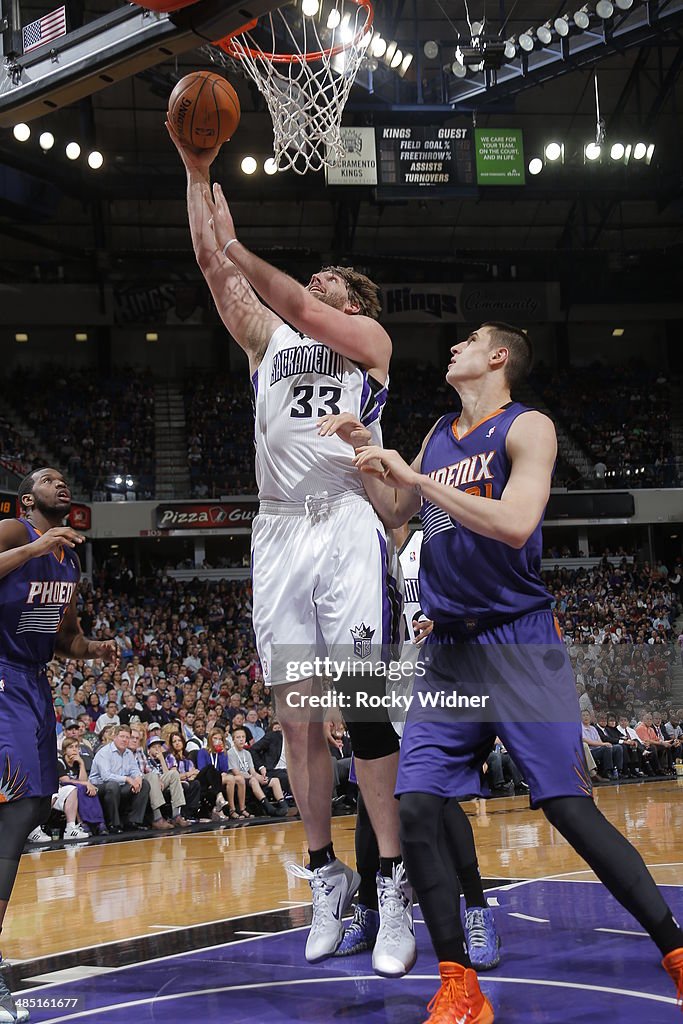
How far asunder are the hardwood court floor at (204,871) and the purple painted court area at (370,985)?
981mm

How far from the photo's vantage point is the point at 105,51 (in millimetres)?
4941

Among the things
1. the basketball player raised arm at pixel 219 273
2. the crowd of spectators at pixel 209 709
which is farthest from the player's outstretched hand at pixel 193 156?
the crowd of spectators at pixel 209 709

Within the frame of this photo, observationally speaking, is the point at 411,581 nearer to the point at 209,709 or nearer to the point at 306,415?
the point at 306,415

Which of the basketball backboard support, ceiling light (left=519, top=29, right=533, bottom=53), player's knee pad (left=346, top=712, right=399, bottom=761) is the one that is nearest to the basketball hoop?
the basketball backboard support

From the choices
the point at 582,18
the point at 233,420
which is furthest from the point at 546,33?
the point at 233,420

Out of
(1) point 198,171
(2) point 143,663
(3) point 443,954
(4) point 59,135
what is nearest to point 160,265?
(4) point 59,135

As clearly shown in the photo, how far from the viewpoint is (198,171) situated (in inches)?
165

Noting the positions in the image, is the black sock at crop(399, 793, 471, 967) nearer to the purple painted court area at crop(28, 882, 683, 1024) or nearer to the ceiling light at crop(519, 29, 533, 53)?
the purple painted court area at crop(28, 882, 683, 1024)

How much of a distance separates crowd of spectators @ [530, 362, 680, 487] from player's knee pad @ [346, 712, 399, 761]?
23.2 meters

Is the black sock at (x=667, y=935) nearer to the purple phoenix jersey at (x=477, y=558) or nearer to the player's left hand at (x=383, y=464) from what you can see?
the purple phoenix jersey at (x=477, y=558)

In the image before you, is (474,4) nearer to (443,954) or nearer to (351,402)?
(351,402)

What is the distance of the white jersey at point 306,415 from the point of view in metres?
4.00

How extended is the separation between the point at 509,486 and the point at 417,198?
57.6ft

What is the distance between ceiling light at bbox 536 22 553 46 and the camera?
687 inches
